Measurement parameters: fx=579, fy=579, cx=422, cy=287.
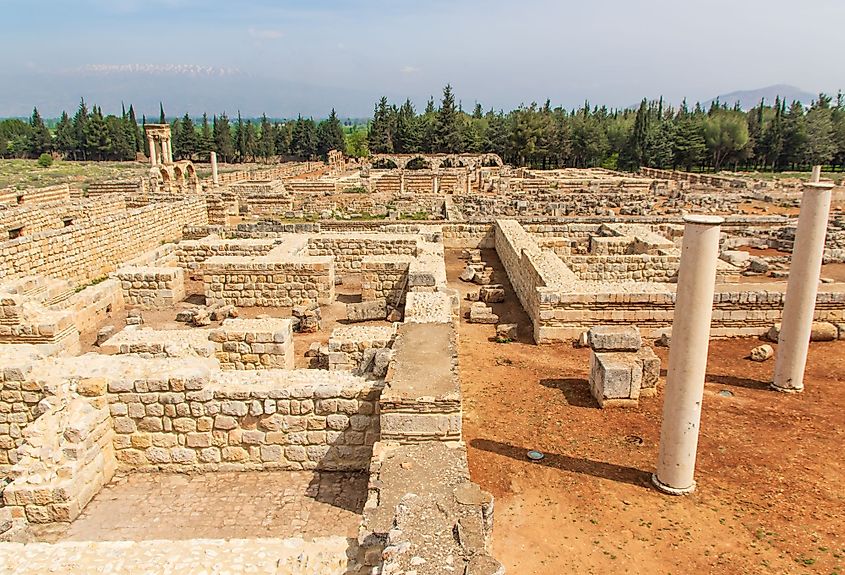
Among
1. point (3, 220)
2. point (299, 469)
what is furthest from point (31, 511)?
point (3, 220)

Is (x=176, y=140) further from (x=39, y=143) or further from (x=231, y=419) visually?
(x=231, y=419)

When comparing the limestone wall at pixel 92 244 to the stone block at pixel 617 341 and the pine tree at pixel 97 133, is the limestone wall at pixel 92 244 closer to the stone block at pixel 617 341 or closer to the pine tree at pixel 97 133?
the stone block at pixel 617 341

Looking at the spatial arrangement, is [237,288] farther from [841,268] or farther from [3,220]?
[841,268]

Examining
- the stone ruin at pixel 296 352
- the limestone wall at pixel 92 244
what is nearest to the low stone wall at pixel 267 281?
the stone ruin at pixel 296 352

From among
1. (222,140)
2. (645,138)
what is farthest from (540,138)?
(222,140)

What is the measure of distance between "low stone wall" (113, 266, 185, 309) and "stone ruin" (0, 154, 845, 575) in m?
0.05

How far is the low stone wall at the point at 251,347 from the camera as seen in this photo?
31.6 feet

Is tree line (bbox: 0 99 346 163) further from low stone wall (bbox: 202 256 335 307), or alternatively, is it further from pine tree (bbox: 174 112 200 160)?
low stone wall (bbox: 202 256 335 307)

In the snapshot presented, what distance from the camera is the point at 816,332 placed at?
12227 mm

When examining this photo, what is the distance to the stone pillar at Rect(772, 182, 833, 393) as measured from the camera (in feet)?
30.4

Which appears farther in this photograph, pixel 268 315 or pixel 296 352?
pixel 268 315

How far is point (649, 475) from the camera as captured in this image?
24.1ft

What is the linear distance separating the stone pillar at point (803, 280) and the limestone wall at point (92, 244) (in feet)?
57.4

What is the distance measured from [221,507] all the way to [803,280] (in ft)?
30.3
